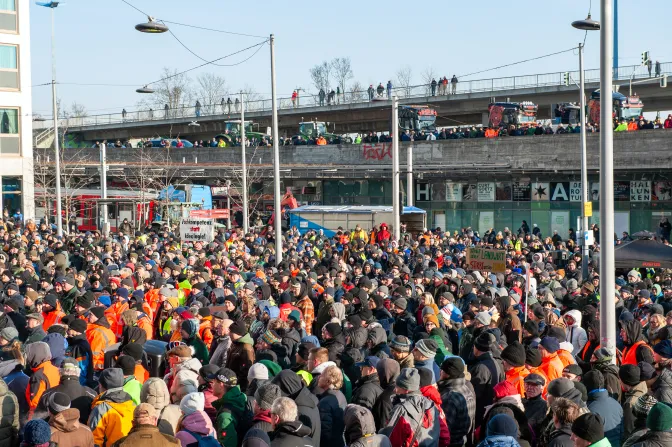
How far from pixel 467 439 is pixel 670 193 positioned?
123 feet

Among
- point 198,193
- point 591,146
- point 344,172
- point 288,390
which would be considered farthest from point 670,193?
point 288,390

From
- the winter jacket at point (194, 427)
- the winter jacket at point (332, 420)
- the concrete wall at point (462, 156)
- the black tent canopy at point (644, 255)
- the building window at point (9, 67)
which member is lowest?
the winter jacket at point (332, 420)

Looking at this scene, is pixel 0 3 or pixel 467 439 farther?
pixel 0 3

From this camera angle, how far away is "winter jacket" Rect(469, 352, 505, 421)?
9067 mm

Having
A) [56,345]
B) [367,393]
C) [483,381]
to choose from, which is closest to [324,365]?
[367,393]

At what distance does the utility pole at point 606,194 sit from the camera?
443 inches

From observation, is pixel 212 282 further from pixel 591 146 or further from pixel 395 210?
pixel 591 146

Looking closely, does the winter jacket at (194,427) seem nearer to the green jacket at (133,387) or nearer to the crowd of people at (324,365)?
the crowd of people at (324,365)

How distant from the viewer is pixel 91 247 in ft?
77.8

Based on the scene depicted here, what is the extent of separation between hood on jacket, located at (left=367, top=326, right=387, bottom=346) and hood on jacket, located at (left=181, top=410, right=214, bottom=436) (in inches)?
150

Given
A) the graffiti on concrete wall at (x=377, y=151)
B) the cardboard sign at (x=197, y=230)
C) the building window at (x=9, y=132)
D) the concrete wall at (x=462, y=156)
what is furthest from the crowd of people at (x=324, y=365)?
the graffiti on concrete wall at (x=377, y=151)

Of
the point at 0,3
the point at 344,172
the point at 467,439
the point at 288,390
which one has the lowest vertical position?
the point at 467,439

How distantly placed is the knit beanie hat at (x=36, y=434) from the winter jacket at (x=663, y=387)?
16.8ft

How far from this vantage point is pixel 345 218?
37.2 meters
